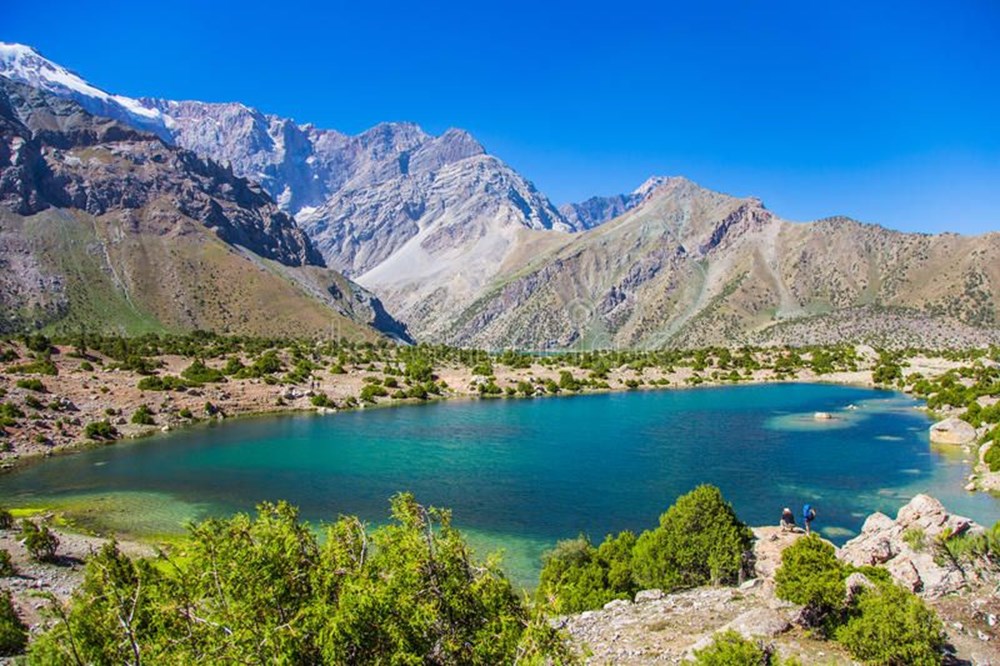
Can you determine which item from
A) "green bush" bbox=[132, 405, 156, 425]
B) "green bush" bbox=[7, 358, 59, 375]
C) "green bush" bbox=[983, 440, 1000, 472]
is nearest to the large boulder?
"green bush" bbox=[983, 440, 1000, 472]

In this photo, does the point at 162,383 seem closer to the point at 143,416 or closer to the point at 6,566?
the point at 143,416

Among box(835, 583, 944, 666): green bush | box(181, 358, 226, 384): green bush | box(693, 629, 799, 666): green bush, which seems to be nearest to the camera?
box(693, 629, 799, 666): green bush

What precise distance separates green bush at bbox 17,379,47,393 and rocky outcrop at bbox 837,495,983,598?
257ft

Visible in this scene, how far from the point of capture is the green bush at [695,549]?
82.7ft

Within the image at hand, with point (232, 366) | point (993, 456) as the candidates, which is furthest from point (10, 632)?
point (232, 366)

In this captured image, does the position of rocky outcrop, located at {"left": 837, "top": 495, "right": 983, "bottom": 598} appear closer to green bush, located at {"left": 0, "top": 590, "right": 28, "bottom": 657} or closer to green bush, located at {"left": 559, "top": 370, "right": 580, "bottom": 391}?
green bush, located at {"left": 0, "top": 590, "right": 28, "bottom": 657}

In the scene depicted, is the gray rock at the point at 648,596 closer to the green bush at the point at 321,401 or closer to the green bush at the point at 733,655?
the green bush at the point at 733,655

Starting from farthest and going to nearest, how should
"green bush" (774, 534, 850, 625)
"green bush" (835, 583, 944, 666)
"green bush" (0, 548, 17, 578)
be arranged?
"green bush" (0, 548, 17, 578), "green bush" (774, 534, 850, 625), "green bush" (835, 583, 944, 666)

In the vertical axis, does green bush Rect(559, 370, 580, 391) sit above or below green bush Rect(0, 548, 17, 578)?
above

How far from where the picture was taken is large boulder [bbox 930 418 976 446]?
59.4m

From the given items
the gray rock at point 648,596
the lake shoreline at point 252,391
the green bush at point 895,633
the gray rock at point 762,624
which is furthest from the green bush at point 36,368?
the green bush at point 895,633

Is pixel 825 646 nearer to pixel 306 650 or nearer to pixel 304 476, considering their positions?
pixel 306 650

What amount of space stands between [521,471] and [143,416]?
156 feet

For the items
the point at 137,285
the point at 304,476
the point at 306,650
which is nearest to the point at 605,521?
the point at 304,476
